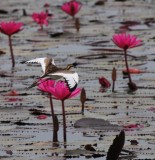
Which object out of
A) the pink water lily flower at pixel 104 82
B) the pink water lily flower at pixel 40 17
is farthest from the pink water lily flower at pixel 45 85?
the pink water lily flower at pixel 40 17

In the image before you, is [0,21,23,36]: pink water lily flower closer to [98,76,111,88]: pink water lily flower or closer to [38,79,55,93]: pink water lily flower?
[98,76,111,88]: pink water lily flower

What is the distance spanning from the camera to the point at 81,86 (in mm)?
3309

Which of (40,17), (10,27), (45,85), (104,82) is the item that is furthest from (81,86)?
(40,17)

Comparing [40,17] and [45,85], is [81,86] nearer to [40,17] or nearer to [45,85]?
[45,85]

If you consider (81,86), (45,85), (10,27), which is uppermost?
(10,27)

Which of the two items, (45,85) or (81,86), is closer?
(45,85)

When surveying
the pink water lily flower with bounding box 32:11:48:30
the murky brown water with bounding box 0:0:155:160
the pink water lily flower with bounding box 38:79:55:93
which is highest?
the pink water lily flower with bounding box 32:11:48:30

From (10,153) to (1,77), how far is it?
127 centimetres

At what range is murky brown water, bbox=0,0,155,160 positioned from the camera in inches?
93.3

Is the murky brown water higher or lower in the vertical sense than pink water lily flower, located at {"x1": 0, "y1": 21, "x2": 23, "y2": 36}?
lower

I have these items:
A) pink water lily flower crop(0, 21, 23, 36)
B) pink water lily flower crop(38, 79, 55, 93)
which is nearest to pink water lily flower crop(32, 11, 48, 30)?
pink water lily flower crop(0, 21, 23, 36)

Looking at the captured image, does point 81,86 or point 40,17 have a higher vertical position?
point 40,17

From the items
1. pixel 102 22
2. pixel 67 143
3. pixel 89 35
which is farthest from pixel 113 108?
pixel 102 22

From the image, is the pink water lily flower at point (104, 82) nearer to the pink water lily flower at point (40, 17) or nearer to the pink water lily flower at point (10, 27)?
the pink water lily flower at point (10, 27)
